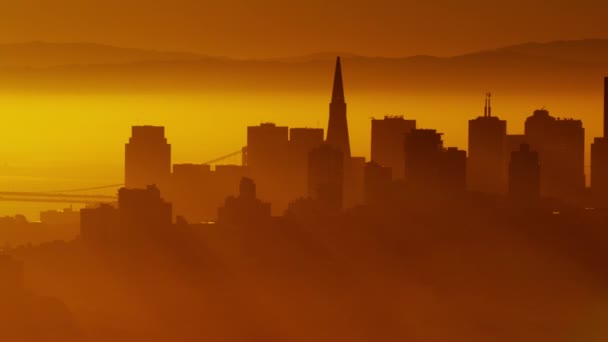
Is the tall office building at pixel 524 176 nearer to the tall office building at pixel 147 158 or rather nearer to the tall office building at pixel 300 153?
the tall office building at pixel 300 153

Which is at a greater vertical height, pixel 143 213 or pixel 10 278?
pixel 143 213

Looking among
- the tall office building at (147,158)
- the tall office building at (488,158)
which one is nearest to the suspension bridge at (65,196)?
Result: the tall office building at (147,158)

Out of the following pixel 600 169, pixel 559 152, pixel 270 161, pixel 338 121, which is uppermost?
pixel 338 121

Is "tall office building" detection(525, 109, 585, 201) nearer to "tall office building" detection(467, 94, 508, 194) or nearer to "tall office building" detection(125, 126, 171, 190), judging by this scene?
"tall office building" detection(467, 94, 508, 194)

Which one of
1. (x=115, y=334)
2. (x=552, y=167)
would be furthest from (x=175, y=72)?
(x=115, y=334)

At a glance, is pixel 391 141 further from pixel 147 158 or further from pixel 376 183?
pixel 147 158

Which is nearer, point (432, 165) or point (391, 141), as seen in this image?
point (432, 165)

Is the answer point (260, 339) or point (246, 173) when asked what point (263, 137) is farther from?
point (260, 339)

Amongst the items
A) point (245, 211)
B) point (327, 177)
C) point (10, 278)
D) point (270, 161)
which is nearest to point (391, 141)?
point (270, 161)
